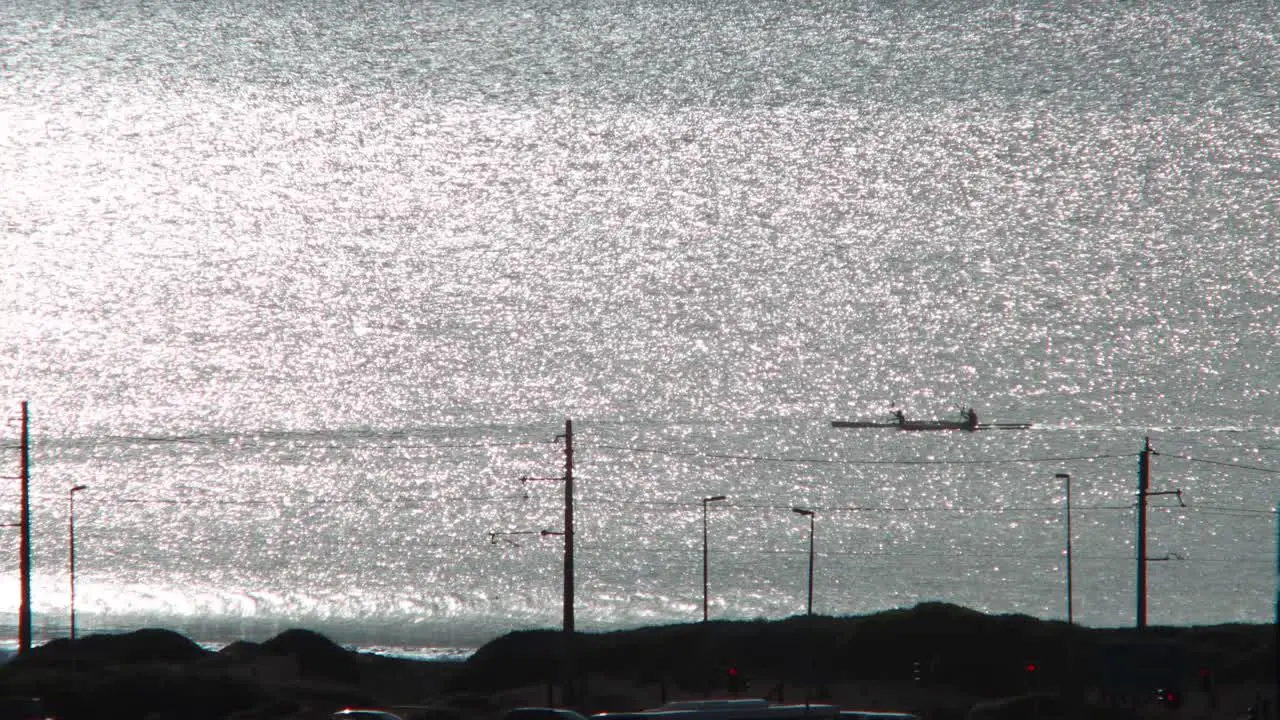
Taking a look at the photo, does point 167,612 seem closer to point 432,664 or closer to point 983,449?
point 432,664

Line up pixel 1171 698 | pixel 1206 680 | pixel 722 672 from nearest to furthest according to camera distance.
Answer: pixel 1171 698 < pixel 1206 680 < pixel 722 672

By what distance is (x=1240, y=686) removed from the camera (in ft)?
198

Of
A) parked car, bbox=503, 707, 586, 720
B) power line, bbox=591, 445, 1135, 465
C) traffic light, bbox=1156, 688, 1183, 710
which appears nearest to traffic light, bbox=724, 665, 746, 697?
traffic light, bbox=1156, 688, 1183, 710

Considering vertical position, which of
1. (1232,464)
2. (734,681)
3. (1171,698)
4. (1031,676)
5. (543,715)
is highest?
(543,715)

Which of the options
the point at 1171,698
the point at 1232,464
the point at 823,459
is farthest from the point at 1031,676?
the point at 1232,464

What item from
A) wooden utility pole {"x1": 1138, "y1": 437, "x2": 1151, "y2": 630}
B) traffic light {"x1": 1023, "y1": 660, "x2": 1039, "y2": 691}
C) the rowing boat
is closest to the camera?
traffic light {"x1": 1023, "y1": 660, "x2": 1039, "y2": 691}

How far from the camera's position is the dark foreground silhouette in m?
52.0

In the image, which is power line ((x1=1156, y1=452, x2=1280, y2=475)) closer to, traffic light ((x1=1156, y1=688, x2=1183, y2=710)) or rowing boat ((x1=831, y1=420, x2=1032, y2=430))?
rowing boat ((x1=831, y1=420, x2=1032, y2=430))

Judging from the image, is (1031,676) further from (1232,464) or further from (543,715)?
(1232,464)

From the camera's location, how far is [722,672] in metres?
70.6

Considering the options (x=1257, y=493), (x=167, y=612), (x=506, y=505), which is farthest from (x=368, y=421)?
(x=1257, y=493)

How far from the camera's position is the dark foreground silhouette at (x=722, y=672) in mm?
52031

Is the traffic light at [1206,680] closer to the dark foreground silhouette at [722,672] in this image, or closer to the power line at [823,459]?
the dark foreground silhouette at [722,672]

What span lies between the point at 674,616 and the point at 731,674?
74.5 metres
